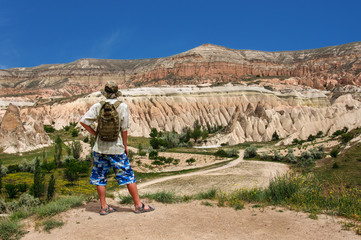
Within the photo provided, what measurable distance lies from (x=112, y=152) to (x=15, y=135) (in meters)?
33.9

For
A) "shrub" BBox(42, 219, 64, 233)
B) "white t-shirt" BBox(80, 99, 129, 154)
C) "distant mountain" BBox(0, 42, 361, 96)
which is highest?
"distant mountain" BBox(0, 42, 361, 96)

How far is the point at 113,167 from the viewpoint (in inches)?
236

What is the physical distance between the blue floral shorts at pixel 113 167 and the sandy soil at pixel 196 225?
724mm

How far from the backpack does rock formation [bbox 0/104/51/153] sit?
33221 mm

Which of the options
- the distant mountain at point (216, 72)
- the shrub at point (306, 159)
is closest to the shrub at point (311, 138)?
the shrub at point (306, 159)

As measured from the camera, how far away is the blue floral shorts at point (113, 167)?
19.6 feet

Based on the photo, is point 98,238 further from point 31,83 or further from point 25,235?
point 31,83

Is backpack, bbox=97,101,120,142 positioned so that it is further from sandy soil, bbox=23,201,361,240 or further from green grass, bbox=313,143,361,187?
green grass, bbox=313,143,361,187

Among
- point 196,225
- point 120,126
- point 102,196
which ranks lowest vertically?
point 196,225

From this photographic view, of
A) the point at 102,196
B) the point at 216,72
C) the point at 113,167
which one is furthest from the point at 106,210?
the point at 216,72

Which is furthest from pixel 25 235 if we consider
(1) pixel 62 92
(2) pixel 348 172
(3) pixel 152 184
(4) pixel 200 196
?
(1) pixel 62 92

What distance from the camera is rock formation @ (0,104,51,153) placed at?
111ft

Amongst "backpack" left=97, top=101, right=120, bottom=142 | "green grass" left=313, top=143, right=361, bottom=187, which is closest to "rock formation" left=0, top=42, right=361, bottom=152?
"green grass" left=313, top=143, right=361, bottom=187

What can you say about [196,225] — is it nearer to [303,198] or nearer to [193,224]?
[193,224]
